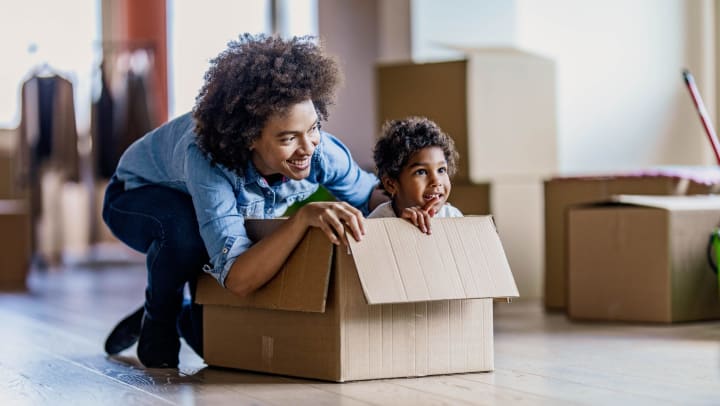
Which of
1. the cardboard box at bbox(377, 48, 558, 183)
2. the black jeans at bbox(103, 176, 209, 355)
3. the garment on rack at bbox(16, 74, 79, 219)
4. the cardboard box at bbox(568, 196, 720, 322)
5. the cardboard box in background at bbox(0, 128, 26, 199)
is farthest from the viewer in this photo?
the cardboard box in background at bbox(0, 128, 26, 199)

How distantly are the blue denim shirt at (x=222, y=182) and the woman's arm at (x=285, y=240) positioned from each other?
0.03 meters

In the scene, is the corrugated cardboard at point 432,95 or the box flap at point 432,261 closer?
the box flap at point 432,261

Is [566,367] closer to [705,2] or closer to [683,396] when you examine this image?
[683,396]

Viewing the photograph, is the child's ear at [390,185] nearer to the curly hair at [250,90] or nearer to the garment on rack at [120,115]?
the curly hair at [250,90]

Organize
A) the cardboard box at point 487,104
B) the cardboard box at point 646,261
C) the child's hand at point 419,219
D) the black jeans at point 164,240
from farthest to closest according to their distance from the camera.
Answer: the cardboard box at point 487,104 < the cardboard box at point 646,261 < the black jeans at point 164,240 < the child's hand at point 419,219

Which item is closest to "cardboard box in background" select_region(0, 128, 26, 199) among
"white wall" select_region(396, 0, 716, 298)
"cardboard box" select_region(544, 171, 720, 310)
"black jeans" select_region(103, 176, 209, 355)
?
"white wall" select_region(396, 0, 716, 298)

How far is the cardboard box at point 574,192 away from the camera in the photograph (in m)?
2.90

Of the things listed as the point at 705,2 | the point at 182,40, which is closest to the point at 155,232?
the point at 705,2

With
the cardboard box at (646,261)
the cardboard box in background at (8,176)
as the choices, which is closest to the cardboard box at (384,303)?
the cardboard box at (646,261)

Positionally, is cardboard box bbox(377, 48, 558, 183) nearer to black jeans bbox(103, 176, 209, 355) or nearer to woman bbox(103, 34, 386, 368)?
woman bbox(103, 34, 386, 368)

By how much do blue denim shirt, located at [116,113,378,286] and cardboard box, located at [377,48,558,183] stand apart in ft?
3.77

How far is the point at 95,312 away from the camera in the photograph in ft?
10.5

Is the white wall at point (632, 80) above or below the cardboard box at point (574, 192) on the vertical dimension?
above

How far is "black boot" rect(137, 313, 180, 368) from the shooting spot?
198cm
